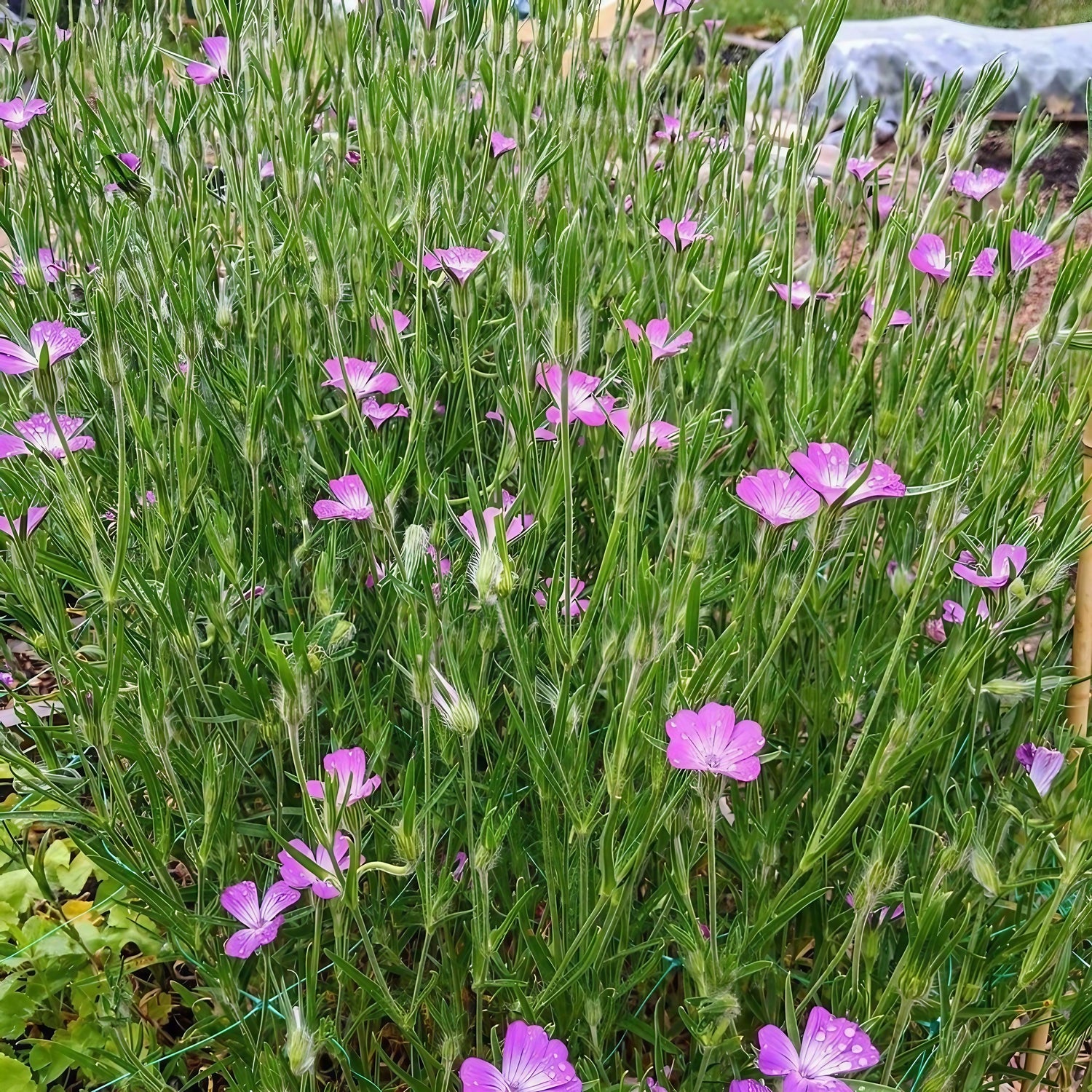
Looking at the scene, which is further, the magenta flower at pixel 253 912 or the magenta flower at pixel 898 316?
the magenta flower at pixel 898 316

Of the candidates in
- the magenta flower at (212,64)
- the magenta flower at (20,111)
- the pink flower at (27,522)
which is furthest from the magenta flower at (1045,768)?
the magenta flower at (20,111)

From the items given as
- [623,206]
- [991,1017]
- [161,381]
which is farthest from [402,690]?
[623,206]

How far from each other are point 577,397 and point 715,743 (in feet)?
1.14

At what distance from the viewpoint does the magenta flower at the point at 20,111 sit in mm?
1260

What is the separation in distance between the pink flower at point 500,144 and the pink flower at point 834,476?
0.80m

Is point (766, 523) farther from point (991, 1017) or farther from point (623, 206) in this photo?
point (623, 206)

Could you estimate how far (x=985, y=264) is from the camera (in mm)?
1039

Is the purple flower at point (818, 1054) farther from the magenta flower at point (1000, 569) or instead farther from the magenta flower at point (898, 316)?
the magenta flower at point (898, 316)

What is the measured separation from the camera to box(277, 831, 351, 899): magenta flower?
0.72 metres

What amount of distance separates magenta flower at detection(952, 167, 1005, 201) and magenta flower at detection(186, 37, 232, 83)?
2.87 ft

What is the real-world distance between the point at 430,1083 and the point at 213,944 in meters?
0.23

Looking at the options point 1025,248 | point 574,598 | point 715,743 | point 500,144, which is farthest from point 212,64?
point 715,743

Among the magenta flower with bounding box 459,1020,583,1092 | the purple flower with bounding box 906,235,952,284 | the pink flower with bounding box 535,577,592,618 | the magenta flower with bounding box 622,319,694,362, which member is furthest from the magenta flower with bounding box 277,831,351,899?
the purple flower with bounding box 906,235,952,284

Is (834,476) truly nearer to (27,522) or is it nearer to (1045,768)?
(1045,768)
